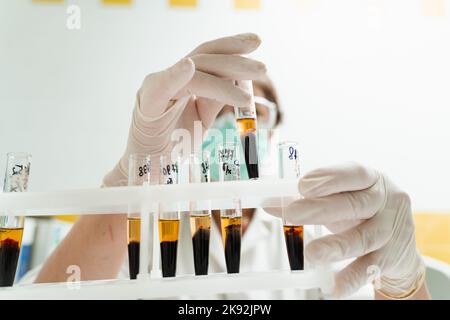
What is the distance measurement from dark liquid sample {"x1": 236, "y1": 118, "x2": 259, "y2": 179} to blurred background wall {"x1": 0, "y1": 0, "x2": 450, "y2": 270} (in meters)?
1.34

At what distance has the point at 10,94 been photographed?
94.8 inches

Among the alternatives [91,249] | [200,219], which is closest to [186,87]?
[200,219]

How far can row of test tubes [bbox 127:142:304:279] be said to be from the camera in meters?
0.97

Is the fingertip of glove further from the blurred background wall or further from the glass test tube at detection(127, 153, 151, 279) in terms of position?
the blurred background wall

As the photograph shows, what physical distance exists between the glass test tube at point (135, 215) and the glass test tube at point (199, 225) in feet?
0.37

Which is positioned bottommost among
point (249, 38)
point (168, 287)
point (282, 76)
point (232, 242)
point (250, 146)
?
point (168, 287)

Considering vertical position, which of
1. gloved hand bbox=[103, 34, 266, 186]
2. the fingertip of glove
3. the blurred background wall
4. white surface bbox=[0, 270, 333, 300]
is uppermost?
the blurred background wall

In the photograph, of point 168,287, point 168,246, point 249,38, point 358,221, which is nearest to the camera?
point 168,287

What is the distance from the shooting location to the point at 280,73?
249 centimetres

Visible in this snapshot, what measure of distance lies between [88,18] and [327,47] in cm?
150

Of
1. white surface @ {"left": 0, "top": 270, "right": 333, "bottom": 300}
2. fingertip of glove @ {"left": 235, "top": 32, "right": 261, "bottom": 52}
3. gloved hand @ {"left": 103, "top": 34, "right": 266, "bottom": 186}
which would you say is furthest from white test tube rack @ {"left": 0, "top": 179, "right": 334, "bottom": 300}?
fingertip of glove @ {"left": 235, "top": 32, "right": 261, "bottom": 52}

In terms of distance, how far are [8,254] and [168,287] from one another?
404 mm

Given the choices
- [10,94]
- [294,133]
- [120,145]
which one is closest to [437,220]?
[294,133]

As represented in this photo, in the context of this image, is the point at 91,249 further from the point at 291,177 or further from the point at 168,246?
the point at 291,177
